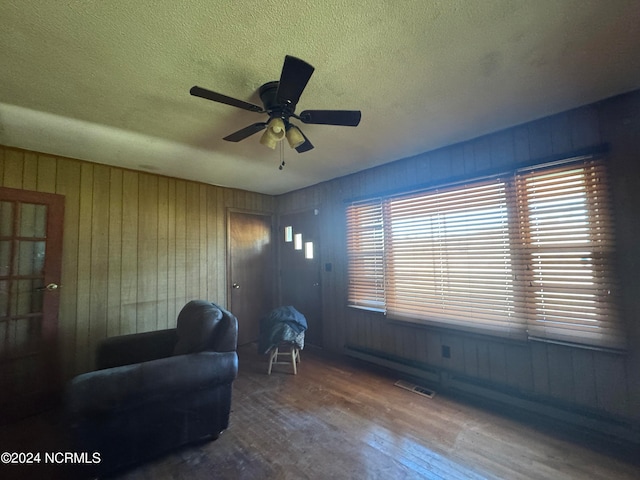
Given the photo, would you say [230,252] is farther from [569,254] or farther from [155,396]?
[569,254]

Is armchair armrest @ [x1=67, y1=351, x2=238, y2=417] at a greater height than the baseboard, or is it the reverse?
armchair armrest @ [x1=67, y1=351, x2=238, y2=417]

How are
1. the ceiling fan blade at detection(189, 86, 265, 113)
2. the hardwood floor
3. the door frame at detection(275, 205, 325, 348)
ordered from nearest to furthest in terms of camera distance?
the ceiling fan blade at detection(189, 86, 265, 113) → the hardwood floor → the door frame at detection(275, 205, 325, 348)

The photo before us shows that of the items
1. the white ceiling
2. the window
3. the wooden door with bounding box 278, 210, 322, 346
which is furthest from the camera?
the wooden door with bounding box 278, 210, 322, 346

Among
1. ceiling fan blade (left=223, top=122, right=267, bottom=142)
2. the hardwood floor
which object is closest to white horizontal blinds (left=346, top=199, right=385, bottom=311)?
the hardwood floor

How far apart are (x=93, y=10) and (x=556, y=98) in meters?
2.80

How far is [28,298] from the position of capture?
101 inches

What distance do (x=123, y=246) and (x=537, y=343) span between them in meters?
4.29

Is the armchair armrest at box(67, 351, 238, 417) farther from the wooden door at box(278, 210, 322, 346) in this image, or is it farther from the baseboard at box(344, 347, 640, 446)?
the wooden door at box(278, 210, 322, 346)

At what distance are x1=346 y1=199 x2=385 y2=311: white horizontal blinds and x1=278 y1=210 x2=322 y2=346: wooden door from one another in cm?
62

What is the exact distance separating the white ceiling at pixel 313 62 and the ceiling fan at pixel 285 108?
158 millimetres

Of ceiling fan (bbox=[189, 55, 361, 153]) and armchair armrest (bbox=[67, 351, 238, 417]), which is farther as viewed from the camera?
armchair armrest (bbox=[67, 351, 238, 417])

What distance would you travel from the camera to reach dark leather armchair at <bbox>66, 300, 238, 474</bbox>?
158 centimetres

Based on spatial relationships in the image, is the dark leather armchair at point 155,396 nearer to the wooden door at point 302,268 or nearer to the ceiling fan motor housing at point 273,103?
the ceiling fan motor housing at point 273,103

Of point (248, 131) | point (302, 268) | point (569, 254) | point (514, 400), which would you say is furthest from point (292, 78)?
point (302, 268)
